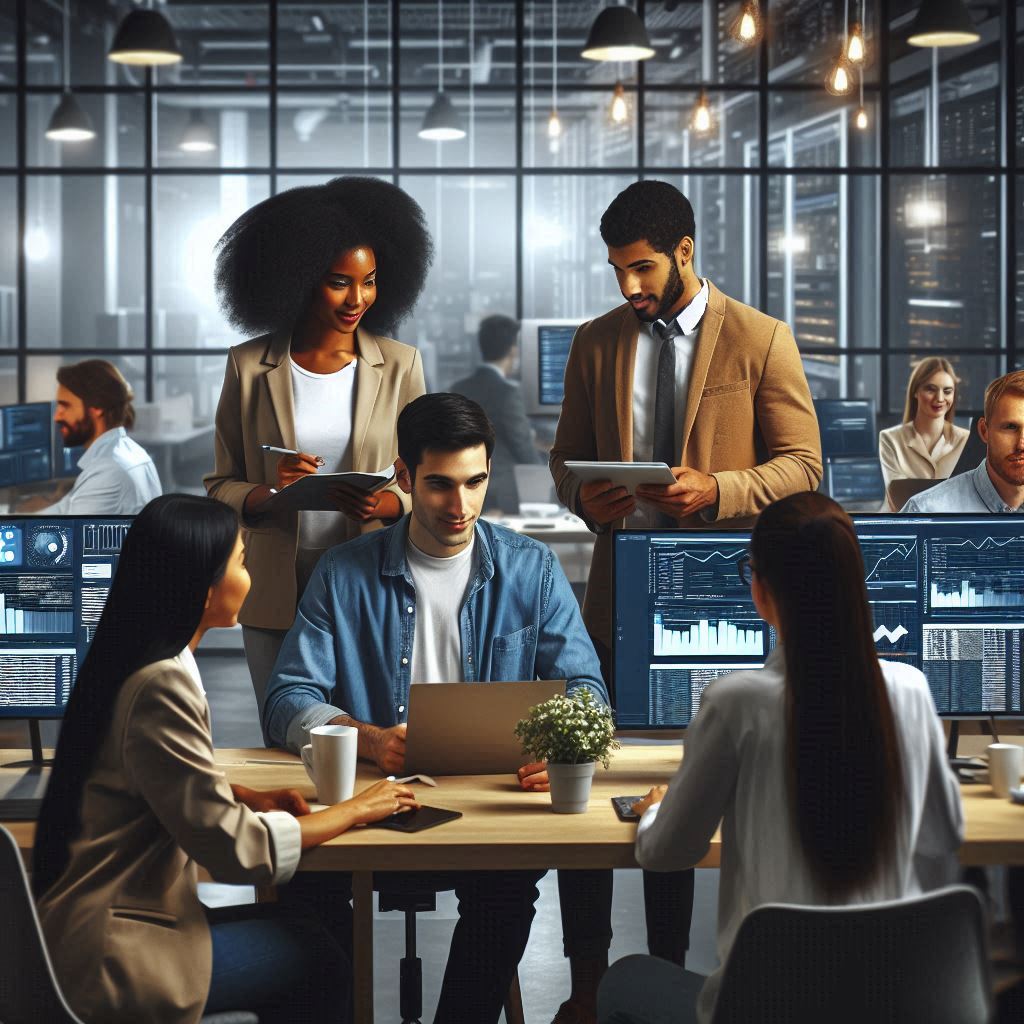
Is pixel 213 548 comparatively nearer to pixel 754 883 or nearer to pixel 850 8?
pixel 754 883

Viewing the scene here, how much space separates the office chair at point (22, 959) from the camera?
5.60 ft

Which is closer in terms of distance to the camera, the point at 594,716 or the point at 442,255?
A: the point at 594,716

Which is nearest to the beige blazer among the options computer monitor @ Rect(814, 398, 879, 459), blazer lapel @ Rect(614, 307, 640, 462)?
computer monitor @ Rect(814, 398, 879, 459)

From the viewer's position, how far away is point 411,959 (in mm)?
2695

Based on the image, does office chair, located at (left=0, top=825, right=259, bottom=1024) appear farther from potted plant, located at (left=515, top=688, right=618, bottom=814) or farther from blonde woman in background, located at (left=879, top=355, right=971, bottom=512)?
blonde woman in background, located at (left=879, top=355, right=971, bottom=512)

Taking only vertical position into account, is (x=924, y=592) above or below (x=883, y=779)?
above

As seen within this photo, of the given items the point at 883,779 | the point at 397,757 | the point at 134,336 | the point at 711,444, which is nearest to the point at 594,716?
the point at 397,757

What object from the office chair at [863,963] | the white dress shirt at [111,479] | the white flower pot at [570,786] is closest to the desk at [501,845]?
the white flower pot at [570,786]

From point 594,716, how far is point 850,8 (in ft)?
28.3

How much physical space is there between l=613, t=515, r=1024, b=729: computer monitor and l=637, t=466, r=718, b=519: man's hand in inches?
13.2

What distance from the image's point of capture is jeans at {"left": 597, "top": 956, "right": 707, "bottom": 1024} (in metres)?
1.90

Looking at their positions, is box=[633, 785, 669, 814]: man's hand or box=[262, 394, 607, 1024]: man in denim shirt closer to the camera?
box=[633, 785, 669, 814]: man's hand

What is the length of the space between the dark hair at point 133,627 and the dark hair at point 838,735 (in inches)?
30.6

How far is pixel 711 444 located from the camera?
3004 millimetres
